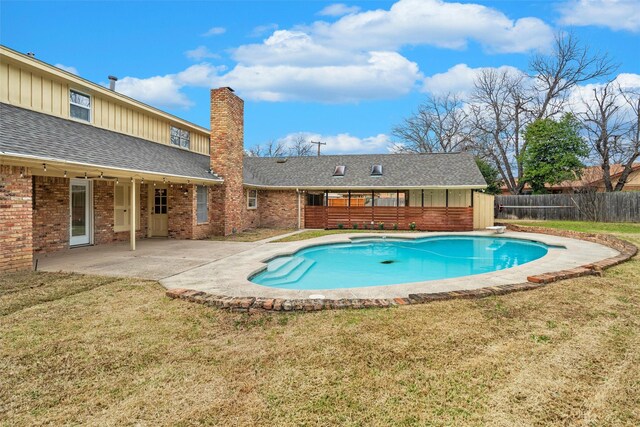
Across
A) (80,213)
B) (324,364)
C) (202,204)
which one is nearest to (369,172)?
(202,204)

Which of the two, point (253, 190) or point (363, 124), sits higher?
point (363, 124)

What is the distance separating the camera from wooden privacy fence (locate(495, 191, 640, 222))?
18.9m

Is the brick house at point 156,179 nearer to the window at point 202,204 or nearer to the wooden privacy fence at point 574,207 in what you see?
the window at point 202,204

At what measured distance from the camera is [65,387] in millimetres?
2877

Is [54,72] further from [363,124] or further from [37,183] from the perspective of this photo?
[363,124]

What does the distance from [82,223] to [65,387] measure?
9.51 m

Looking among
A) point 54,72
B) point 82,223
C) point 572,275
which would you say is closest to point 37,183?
A: point 82,223

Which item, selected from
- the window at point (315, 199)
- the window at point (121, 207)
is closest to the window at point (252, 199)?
the window at point (315, 199)

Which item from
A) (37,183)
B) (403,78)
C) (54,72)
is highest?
(403,78)

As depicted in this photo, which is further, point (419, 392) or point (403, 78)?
point (403, 78)

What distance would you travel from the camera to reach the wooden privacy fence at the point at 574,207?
62.0 feet

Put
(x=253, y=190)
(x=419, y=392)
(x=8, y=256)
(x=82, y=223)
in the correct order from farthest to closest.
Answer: (x=253, y=190) < (x=82, y=223) < (x=8, y=256) < (x=419, y=392)

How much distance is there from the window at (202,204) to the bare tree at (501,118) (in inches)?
990

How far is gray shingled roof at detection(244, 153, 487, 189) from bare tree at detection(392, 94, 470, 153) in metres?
15.4
